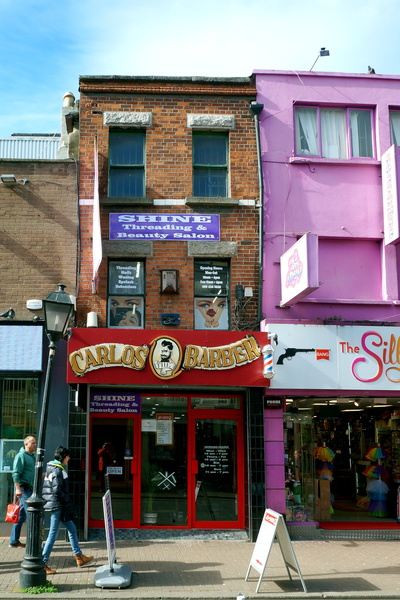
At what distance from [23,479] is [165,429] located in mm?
3431

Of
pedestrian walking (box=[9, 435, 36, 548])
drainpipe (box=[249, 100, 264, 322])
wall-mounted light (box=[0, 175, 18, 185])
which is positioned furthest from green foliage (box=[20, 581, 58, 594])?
wall-mounted light (box=[0, 175, 18, 185])

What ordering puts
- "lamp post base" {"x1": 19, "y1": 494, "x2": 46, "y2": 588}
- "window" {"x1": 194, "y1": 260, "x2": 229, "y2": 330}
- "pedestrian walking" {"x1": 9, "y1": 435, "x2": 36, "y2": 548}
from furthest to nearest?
"window" {"x1": 194, "y1": 260, "x2": 229, "y2": 330} → "pedestrian walking" {"x1": 9, "y1": 435, "x2": 36, "y2": 548} → "lamp post base" {"x1": 19, "y1": 494, "x2": 46, "y2": 588}

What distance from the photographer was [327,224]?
14273mm

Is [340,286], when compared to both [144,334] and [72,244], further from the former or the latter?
[72,244]

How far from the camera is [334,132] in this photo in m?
Answer: 14.9

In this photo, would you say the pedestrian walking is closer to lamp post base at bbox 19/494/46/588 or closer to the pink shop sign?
lamp post base at bbox 19/494/46/588

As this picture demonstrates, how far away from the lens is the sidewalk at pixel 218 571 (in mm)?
9211

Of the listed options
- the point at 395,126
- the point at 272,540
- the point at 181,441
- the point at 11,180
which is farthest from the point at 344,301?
the point at 11,180

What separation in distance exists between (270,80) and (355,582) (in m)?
10.2

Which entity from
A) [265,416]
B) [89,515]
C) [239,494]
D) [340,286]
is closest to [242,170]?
[340,286]

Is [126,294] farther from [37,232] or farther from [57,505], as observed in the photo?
[57,505]

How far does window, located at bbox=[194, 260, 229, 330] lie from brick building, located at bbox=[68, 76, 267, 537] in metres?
0.02

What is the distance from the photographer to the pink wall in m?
14.0

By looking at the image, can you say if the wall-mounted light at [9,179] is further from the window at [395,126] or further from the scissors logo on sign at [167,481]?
the window at [395,126]
